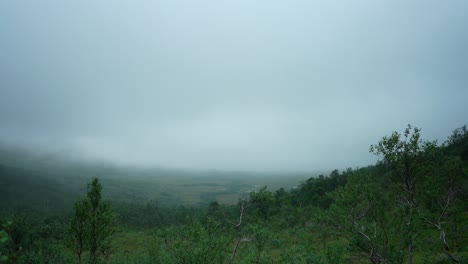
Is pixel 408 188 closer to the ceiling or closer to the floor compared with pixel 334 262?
closer to the ceiling

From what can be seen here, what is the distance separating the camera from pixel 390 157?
22.9 meters

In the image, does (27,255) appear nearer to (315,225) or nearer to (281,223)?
(315,225)

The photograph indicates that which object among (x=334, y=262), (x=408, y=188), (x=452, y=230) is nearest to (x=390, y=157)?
(x=408, y=188)

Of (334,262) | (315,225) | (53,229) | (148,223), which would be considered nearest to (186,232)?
(334,262)

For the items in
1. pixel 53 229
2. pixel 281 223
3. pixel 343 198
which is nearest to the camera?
pixel 343 198

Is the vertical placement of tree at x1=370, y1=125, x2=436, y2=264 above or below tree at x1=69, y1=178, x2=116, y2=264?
above

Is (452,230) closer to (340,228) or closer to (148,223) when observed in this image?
(340,228)

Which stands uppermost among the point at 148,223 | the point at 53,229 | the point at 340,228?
the point at 340,228

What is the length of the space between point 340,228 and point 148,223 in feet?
447

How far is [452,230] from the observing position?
4031cm

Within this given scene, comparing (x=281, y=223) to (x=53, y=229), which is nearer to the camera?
(x=53, y=229)

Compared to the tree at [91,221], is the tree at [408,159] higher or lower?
higher

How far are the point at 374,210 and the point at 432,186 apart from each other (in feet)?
21.5

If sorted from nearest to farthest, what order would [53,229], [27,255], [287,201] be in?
1. [27,255]
2. [53,229]
3. [287,201]
